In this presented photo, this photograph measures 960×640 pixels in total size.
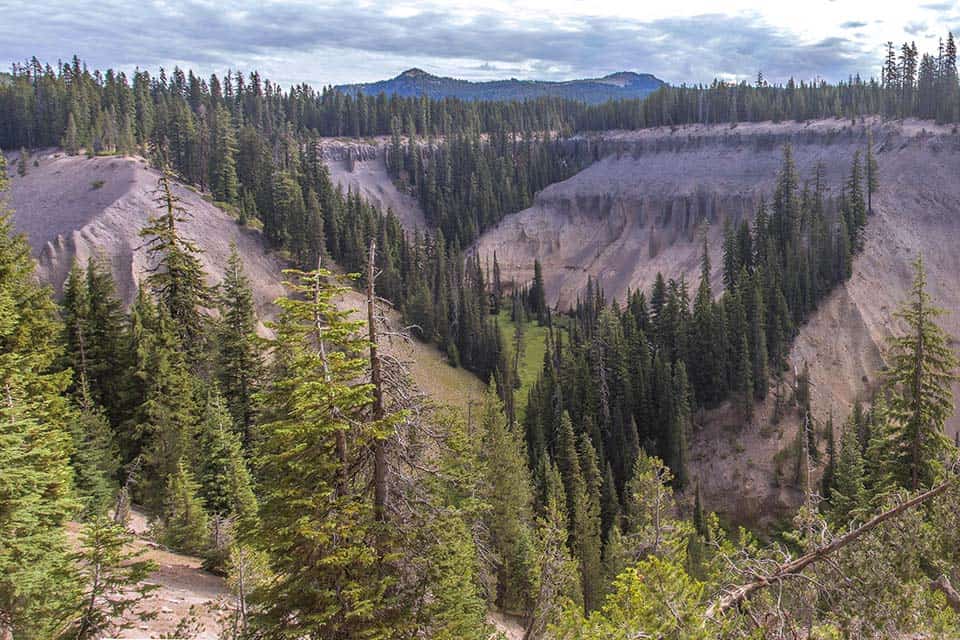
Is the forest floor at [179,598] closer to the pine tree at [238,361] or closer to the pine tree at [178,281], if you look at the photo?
the pine tree at [238,361]

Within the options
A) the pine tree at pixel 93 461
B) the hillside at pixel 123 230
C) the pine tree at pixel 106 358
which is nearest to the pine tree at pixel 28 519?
the pine tree at pixel 93 461

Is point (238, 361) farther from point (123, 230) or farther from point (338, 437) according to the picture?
point (123, 230)

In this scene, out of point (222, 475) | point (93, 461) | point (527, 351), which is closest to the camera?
point (93, 461)

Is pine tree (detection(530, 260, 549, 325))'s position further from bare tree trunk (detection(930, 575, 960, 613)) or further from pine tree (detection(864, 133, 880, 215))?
bare tree trunk (detection(930, 575, 960, 613))

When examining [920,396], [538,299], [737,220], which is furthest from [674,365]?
[737,220]

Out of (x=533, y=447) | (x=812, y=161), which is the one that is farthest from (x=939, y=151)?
(x=533, y=447)

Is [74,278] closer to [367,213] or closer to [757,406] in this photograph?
[757,406]

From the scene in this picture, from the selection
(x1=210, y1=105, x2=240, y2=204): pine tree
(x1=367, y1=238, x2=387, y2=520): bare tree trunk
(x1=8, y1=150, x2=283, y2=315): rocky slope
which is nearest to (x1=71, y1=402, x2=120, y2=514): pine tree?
(x1=367, y1=238, x2=387, y2=520): bare tree trunk
